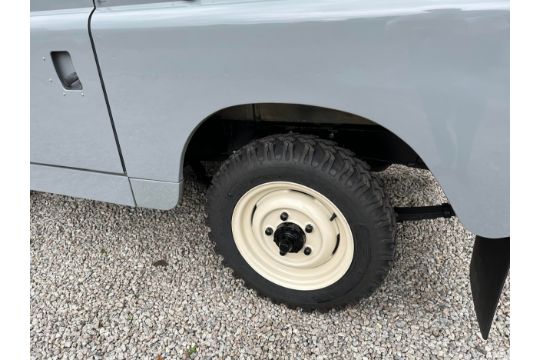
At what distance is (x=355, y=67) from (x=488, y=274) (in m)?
1.04

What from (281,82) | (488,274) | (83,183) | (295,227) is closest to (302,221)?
(295,227)

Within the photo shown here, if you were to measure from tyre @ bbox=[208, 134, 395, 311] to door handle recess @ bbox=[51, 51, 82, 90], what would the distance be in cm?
79

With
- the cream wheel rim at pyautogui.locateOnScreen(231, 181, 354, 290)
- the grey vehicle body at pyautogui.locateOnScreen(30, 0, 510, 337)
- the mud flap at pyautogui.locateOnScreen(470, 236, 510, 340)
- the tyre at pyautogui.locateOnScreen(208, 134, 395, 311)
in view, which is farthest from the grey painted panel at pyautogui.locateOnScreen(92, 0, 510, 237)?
the cream wheel rim at pyautogui.locateOnScreen(231, 181, 354, 290)

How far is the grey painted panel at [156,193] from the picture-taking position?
1958 millimetres

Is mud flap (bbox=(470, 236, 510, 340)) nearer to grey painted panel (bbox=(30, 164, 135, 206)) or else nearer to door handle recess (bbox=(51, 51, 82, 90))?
grey painted panel (bbox=(30, 164, 135, 206))

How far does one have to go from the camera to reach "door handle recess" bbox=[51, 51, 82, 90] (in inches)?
71.8

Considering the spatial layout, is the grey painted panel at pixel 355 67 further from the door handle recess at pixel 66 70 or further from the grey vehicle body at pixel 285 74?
the door handle recess at pixel 66 70

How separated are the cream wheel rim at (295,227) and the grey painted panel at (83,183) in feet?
2.00

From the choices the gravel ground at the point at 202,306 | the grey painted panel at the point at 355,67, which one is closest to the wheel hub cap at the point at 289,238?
the gravel ground at the point at 202,306

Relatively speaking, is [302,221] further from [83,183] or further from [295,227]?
[83,183]

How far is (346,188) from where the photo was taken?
1704mm

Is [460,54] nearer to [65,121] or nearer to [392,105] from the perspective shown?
[392,105]

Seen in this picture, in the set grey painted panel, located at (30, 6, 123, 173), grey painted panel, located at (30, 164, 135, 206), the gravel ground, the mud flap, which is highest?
grey painted panel, located at (30, 6, 123, 173)

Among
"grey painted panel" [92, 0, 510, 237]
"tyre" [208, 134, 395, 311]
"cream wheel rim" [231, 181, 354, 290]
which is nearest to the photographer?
"grey painted panel" [92, 0, 510, 237]
